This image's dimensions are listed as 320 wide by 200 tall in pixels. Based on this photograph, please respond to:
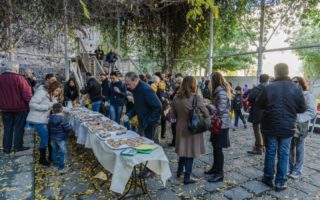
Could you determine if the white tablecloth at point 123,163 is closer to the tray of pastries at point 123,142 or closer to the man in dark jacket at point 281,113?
the tray of pastries at point 123,142

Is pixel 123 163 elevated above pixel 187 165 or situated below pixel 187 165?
above

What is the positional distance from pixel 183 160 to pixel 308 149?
359 centimetres

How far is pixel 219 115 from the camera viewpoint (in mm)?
3703

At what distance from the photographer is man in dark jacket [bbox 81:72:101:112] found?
665 cm

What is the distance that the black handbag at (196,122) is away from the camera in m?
Result: 3.46

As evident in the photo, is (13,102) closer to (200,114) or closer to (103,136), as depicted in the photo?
(103,136)

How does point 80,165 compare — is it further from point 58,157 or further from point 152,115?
point 152,115

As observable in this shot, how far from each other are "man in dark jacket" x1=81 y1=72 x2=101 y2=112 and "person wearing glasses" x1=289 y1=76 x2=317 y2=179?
15.7 ft

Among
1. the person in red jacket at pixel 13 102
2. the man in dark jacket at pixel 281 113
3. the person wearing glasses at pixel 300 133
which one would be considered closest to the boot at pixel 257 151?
the person wearing glasses at pixel 300 133

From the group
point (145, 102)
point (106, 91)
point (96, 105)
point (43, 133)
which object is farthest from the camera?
point (106, 91)

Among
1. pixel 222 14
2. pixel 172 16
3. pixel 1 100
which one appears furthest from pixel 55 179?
pixel 172 16

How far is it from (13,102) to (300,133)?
4.98m

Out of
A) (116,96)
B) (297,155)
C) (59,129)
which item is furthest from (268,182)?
(116,96)

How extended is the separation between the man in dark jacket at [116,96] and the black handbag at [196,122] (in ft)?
10.9
